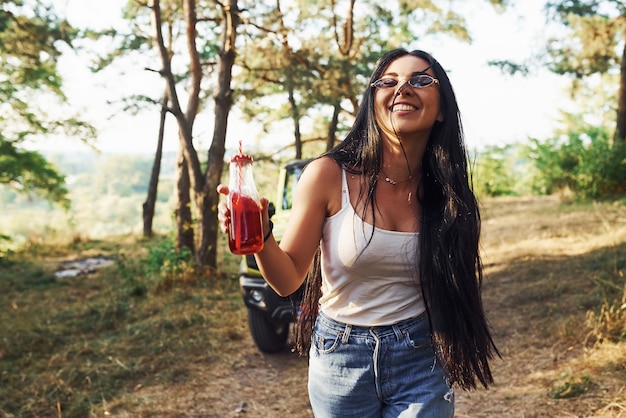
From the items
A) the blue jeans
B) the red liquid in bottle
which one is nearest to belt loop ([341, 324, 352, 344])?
the blue jeans

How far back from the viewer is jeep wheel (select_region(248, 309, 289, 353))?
216 inches

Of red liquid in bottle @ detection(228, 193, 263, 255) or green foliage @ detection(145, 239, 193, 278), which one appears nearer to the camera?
red liquid in bottle @ detection(228, 193, 263, 255)

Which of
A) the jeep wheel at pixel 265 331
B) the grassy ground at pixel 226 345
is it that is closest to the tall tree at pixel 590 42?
the grassy ground at pixel 226 345

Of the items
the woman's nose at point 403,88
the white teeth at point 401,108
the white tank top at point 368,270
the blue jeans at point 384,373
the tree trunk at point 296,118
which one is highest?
the tree trunk at point 296,118

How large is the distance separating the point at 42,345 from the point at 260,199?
17.7ft

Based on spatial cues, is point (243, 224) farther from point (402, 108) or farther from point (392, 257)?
point (402, 108)

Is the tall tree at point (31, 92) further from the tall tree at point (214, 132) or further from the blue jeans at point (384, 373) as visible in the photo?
the blue jeans at point (384, 373)

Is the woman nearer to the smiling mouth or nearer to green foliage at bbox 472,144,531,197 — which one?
the smiling mouth

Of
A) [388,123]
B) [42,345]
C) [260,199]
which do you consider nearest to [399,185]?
[388,123]

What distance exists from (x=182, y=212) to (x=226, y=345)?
16.2ft

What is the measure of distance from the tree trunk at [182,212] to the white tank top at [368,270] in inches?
303

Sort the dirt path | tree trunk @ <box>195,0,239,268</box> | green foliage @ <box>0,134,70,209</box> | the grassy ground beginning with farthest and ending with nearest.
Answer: green foliage @ <box>0,134,70,209</box> < tree trunk @ <box>195,0,239,268</box> < the grassy ground < the dirt path

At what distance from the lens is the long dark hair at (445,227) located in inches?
71.9

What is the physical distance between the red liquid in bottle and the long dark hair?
40cm
